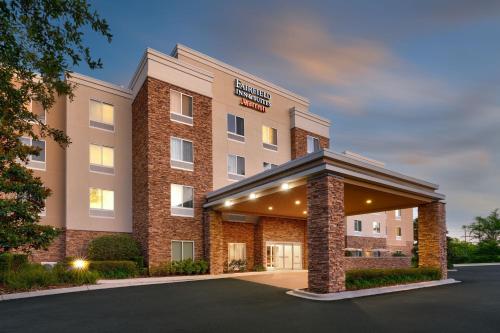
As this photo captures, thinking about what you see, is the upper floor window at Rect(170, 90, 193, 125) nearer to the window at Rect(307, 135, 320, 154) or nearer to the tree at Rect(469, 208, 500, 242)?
the window at Rect(307, 135, 320, 154)

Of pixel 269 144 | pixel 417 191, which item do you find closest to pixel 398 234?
pixel 269 144

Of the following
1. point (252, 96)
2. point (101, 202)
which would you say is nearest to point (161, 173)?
point (101, 202)

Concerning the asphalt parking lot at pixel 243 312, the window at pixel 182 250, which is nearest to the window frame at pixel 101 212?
the window at pixel 182 250

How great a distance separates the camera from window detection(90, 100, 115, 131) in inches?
1009

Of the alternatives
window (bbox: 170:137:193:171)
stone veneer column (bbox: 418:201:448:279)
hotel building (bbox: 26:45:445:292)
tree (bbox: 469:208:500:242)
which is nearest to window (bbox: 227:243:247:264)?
hotel building (bbox: 26:45:445:292)

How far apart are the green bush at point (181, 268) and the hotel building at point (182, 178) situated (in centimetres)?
51

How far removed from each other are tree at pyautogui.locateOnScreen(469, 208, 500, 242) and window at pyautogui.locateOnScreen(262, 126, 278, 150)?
4801 cm

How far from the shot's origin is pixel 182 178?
25156 millimetres

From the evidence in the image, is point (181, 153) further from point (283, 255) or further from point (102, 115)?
point (283, 255)

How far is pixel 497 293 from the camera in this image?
16.2 metres

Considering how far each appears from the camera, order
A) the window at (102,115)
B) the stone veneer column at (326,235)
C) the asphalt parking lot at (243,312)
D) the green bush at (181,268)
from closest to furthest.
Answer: the asphalt parking lot at (243,312), the stone veneer column at (326,235), the green bush at (181,268), the window at (102,115)

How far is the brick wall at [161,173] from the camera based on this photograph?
23.5 m

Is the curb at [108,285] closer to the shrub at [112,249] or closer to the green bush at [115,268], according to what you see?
the green bush at [115,268]

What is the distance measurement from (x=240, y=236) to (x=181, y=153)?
7471mm
